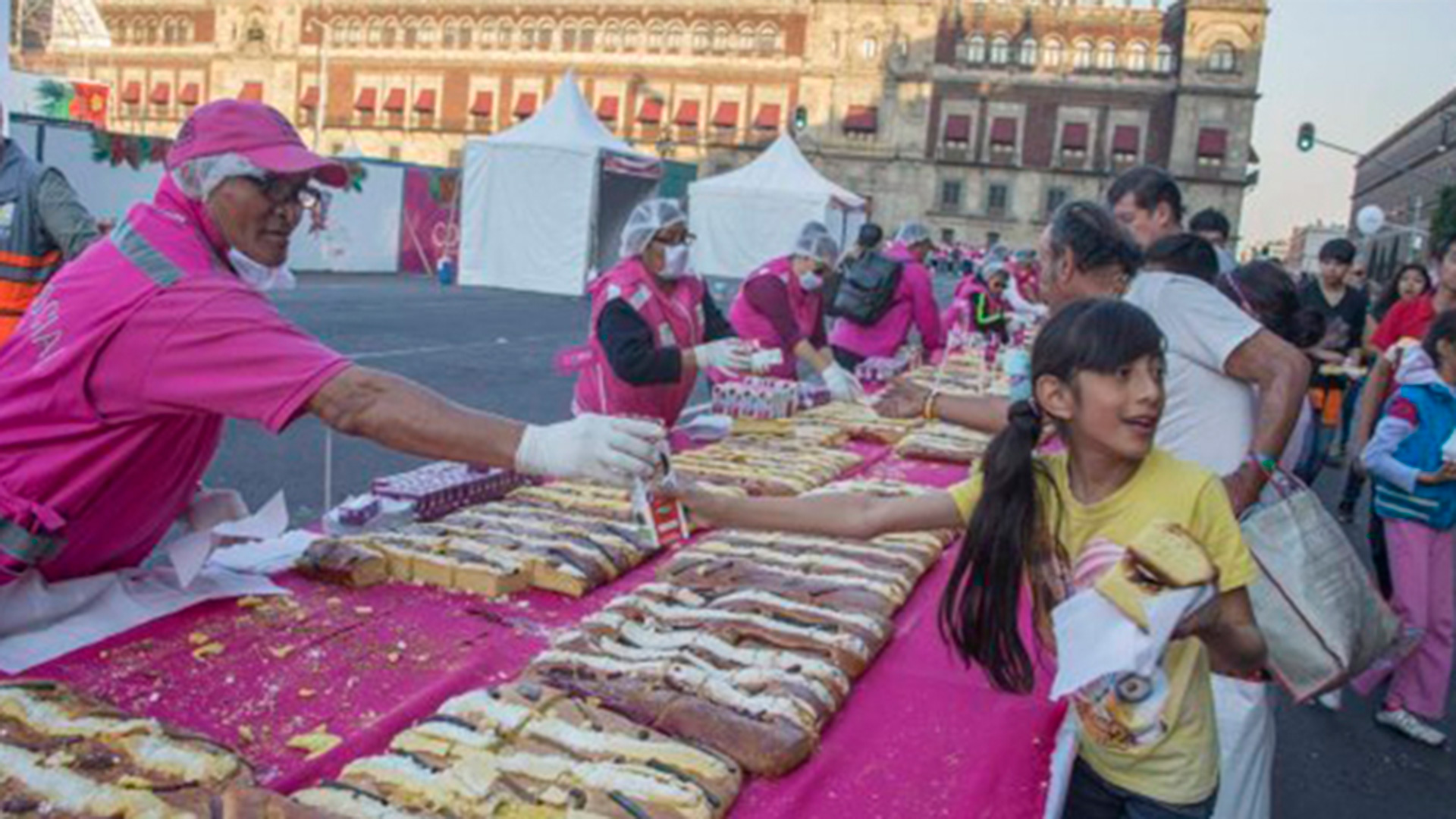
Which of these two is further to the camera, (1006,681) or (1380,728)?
(1380,728)

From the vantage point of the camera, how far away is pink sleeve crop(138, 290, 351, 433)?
2404mm

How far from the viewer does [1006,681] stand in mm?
2785

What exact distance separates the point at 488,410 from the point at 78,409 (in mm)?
8347

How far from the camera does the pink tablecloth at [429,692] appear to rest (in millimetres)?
2340

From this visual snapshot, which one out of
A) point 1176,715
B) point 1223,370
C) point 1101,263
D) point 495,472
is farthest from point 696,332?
point 1176,715

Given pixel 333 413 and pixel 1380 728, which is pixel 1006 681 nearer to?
pixel 333 413

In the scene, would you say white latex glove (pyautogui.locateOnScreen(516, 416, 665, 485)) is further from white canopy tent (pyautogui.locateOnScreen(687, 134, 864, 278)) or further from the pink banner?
the pink banner

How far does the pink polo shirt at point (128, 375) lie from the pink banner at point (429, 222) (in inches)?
1123

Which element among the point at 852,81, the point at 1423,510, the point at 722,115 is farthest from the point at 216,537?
the point at 722,115

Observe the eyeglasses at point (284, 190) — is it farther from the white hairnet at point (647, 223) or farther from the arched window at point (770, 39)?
the arched window at point (770, 39)

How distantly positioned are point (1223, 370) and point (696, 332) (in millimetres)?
2866


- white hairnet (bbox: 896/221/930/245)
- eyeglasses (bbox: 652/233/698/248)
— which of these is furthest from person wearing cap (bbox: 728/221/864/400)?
white hairnet (bbox: 896/221/930/245)

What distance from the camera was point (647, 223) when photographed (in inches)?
214

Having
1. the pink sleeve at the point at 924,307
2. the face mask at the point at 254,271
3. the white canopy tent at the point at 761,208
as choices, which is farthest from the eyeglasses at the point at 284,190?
Answer: the white canopy tent at the point at 761,208
